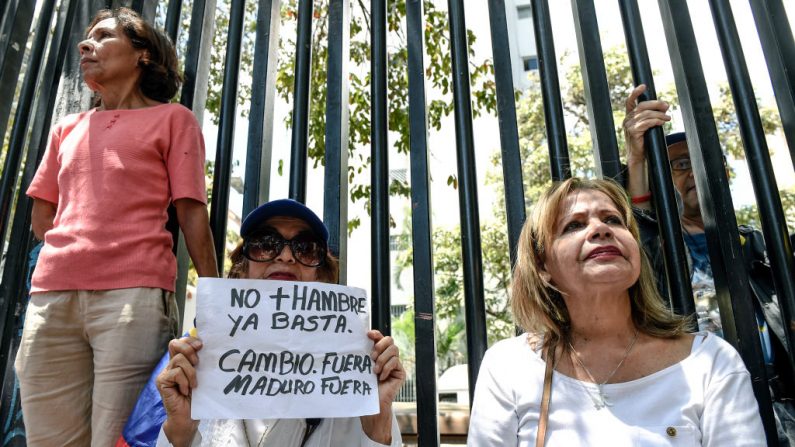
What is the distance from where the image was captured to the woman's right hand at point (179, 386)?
159 cm

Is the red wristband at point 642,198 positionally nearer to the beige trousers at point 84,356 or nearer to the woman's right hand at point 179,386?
the woman's right hand at point 179,386

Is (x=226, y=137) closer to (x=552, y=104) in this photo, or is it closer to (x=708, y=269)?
(x=552, y=104)

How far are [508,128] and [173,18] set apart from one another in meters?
1.42

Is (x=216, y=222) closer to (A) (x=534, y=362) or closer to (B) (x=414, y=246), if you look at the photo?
(B) (x=414, y=246)

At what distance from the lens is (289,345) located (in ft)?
5.49

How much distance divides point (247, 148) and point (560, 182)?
111 centimetres

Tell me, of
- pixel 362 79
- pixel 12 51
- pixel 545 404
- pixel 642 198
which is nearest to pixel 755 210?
pixel 362 79

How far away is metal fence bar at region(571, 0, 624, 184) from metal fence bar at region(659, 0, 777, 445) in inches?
8.9

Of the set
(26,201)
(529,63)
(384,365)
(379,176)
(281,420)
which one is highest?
(529,63)

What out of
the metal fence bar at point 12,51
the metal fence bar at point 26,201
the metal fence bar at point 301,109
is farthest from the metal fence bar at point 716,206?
the metal fence bar at point 12,51

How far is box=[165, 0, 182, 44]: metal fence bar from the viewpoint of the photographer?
245cm

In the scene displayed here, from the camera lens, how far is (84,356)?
1.99 m

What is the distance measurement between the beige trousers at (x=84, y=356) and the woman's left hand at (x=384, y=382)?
28.5 inches

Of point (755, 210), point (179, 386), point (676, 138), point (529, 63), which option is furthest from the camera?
point (529, 63)
